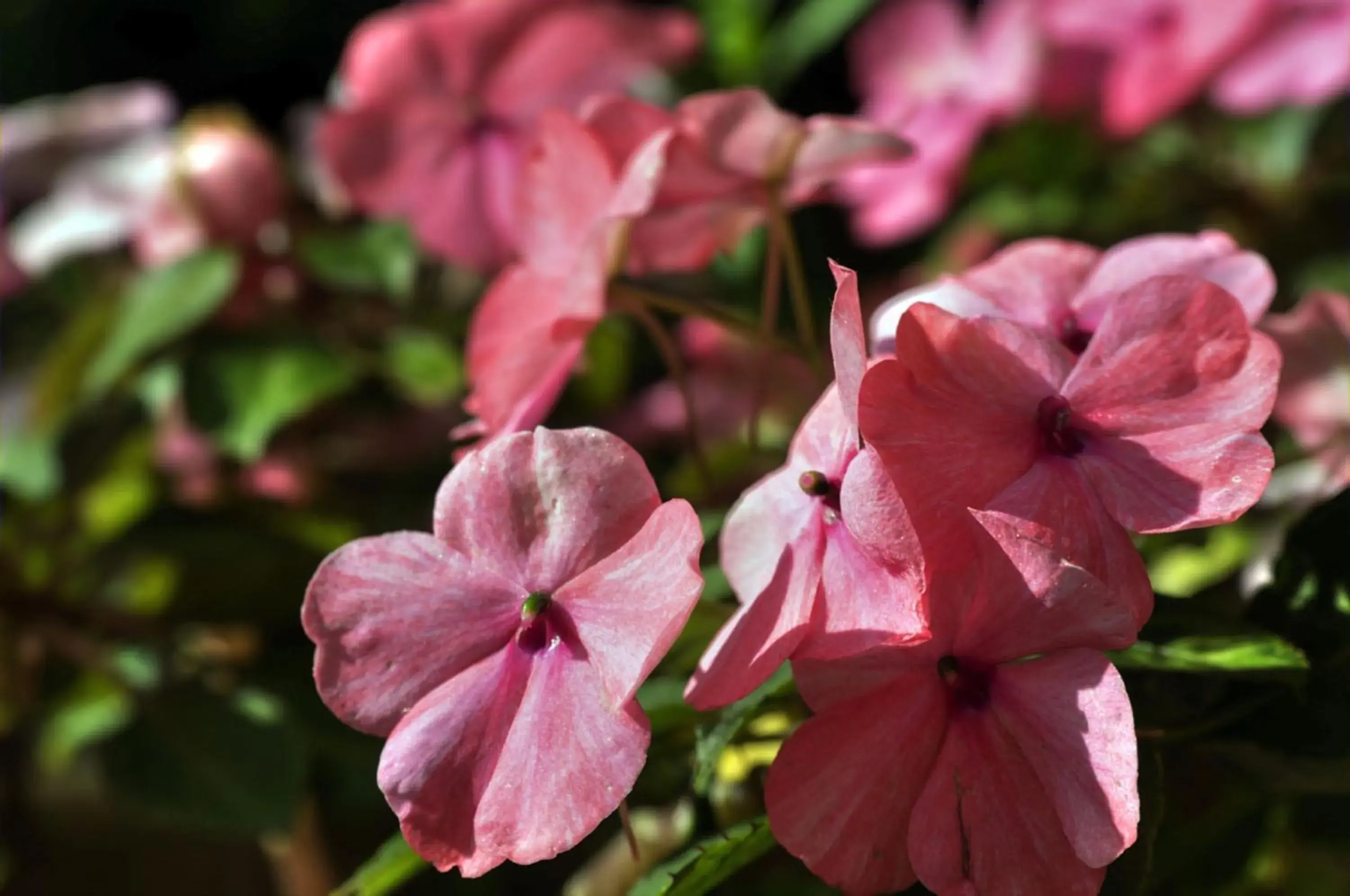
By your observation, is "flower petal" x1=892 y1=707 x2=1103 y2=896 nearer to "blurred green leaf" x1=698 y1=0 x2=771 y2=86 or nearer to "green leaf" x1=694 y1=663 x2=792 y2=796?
"green leaf" x1=694 y1=663 x2=792 y2=796

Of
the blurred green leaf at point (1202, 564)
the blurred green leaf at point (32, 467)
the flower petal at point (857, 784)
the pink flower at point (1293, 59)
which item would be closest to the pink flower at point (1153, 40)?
the pink flower at point (1293, 59)

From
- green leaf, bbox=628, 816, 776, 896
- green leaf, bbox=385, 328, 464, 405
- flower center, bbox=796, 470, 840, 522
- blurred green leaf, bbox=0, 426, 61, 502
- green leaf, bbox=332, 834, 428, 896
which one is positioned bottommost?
green leaf, bbox=385, 328, 464, 405

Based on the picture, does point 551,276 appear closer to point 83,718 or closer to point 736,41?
point 83,718

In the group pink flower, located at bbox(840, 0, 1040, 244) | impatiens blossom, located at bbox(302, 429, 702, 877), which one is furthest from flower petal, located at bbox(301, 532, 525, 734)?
pink flower, located at bbox(840, 0, 1040, 244)

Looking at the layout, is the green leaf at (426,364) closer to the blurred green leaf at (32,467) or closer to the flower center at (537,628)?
the blurred green leaf at (32,467)

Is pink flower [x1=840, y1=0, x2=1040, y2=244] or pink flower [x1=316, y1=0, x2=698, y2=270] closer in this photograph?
pink flower [x1=316, y1=0, x2=698, y2=270]

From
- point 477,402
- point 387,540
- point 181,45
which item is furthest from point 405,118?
point 181,45
